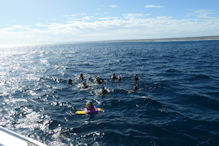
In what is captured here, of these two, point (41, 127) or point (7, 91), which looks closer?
point (41, 127)

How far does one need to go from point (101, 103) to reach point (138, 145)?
8795 mm

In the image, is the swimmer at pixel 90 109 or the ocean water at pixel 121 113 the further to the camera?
the swimmer at pixel 90 109

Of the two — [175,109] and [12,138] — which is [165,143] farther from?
[12,138]

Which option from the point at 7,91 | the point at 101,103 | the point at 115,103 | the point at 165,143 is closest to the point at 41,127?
the point at 101,103

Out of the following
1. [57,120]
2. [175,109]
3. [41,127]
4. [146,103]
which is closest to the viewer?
[41,127]

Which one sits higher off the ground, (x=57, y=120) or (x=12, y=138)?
(x=12, y=138)

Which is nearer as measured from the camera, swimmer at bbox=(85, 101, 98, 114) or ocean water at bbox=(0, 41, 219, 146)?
ocean water at bbox=(0, 41, 219, 146)

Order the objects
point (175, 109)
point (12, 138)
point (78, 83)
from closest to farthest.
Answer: point (12, 138) < point (175, 109) < point (78, 83)

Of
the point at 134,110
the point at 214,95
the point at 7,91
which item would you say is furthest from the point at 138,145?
the point at 7,91

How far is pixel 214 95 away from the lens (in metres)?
20.6

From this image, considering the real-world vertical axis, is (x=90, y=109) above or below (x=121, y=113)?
above

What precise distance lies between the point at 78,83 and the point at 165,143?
20.2m

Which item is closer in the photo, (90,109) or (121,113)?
(121,113)

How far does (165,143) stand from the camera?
41.1 ft
